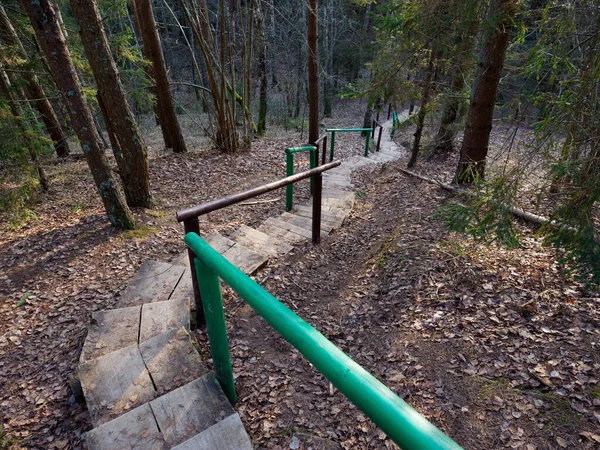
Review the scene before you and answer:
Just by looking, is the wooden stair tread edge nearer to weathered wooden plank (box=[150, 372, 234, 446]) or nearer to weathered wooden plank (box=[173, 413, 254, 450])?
weathered wooden plank (box=[150, 372, 234, 446])

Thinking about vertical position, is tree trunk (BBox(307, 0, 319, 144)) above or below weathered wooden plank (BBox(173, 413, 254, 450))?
above

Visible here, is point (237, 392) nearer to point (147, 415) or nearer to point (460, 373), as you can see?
point (147, 415)

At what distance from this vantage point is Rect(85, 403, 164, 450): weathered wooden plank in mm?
1796

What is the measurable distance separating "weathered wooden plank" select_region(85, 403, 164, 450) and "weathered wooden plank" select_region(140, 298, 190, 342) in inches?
29.1

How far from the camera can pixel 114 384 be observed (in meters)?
2.15

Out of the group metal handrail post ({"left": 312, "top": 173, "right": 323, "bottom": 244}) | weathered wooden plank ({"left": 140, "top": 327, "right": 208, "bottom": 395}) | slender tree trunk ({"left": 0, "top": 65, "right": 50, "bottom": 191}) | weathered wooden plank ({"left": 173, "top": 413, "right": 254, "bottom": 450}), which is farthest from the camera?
slender tree trunk ({"left": 0, "top": 65, "right": 50, "bottom": 191})

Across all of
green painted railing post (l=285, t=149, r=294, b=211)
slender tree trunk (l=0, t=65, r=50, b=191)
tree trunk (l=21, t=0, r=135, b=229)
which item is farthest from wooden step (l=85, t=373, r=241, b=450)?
slender tree trunk (l=0, t=65, r=50, b=191)

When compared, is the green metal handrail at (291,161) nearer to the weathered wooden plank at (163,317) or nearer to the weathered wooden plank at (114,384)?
the weathered wooden plank at (163,317)

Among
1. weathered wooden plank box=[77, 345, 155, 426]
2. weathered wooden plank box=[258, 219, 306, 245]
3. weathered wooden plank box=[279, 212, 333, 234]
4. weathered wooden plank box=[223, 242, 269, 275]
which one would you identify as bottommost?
weathered wooden plank box=[279, 212, 333, 234]

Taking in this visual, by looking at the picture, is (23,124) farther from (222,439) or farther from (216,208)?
(222,439)

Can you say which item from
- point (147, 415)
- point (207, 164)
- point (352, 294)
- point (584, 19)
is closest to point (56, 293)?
point (147, 415)

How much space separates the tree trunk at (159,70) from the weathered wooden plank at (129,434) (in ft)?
26.8

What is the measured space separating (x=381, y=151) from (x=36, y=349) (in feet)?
45.2

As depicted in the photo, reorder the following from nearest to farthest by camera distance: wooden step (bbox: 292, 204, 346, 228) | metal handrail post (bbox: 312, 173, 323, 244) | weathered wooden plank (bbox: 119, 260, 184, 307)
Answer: weathered wooden plank (bbox: 119, 260, 184, 307) < metal handrail post (bbox: 312, 173, 323, 244) < wooden step (bbox: 292, 204, 346, 228)
